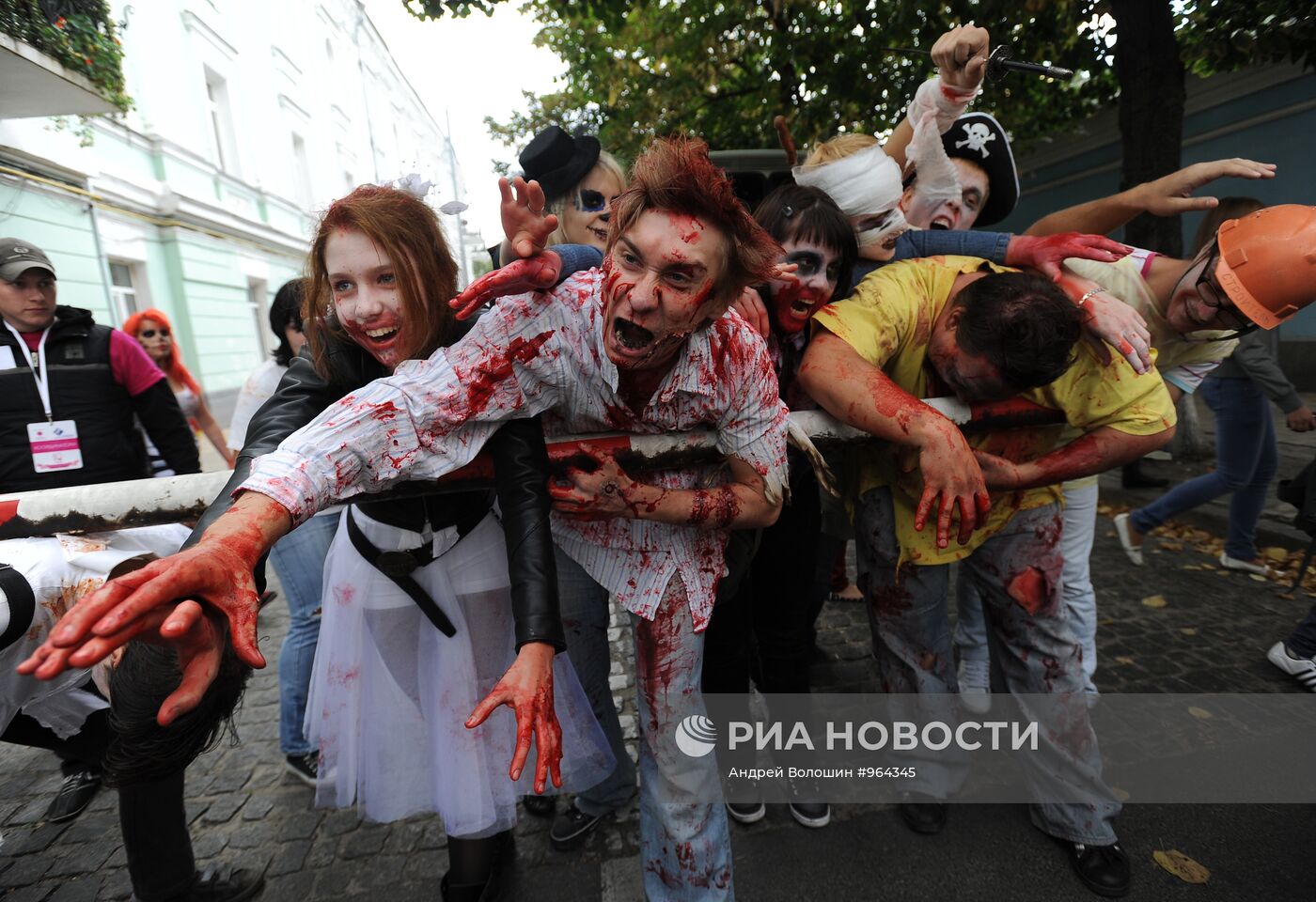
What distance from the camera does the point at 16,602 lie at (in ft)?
4.38

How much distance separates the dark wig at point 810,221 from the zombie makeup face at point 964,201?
67 cm

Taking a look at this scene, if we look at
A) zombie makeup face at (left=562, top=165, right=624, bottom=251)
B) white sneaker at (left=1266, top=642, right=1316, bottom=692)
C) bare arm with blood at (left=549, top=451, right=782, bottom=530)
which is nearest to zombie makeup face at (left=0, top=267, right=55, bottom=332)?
zombie makeup face at (left=562, top=165, right=624, bottom=251)

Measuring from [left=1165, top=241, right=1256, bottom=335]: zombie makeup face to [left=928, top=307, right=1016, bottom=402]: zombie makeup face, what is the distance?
2.13ft

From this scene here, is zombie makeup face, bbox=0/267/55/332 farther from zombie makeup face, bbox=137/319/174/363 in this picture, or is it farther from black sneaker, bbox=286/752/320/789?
black sneaker, bbox=286/752/320/789

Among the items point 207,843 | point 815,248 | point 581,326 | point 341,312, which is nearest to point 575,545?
point 581,326

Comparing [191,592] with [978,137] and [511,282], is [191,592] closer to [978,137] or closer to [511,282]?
[511,282]

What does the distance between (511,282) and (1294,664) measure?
3.63m

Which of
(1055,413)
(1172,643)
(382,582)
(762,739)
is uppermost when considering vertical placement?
(1055,413)

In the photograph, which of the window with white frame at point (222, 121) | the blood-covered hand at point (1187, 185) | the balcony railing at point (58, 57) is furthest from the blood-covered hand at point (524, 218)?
the window with white frame at point (222, 121)

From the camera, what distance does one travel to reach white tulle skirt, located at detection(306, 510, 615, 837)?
1604 mm

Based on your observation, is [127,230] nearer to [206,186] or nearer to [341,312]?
[206,186]

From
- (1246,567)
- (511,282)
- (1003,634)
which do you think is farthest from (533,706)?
(1246,567)

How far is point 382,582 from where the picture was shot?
1595mm

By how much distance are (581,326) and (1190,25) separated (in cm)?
677
